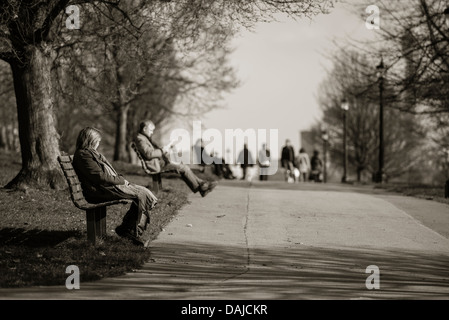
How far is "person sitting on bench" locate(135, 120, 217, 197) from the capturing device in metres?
14.6

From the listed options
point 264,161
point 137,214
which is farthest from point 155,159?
point 264,161

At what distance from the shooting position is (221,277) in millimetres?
8750

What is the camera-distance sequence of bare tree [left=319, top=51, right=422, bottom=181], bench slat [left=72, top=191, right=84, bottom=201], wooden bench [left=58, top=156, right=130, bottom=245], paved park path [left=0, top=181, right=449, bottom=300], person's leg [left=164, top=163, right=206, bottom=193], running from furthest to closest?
bare tree [left=319, top=51, right=422, bottom=181]
person's leg [left=164, top=163, right=206, bottom=193]
wooden bench [left=58, top=156, right=130, bottom=245]
bench slat [left=72, top=191, right=84, bottom=201]
paved park path [left=0, top=181, right=449, bottom=300]

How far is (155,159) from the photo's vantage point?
15.0m

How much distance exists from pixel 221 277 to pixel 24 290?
218 centimetres

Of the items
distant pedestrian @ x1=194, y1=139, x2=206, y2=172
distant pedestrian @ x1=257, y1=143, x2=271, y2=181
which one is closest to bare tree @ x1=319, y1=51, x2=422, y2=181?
distant pedestrian @ x1=257, y1=143, x2=271, y2=181

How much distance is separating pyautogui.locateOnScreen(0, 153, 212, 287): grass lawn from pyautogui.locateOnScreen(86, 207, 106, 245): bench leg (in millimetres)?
105

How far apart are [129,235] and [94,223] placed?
0.50 metres

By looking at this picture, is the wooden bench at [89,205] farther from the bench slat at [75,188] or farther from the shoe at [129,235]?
the shoe at [129,235]

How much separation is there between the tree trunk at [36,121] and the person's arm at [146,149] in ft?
5.82

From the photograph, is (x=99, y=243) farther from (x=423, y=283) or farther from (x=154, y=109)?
(x=154, y=109)

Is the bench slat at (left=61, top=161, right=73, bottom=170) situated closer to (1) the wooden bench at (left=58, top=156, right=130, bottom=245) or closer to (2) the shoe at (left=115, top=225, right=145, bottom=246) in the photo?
(1) the wooden bench at (left=58, top=156, right=130, bottom=245)

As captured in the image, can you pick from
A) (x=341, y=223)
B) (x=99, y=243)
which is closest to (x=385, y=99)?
(x=341, y=223)

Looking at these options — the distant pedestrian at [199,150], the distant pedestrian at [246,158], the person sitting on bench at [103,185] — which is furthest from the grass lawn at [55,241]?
the distant pedestrian at [246,158]
